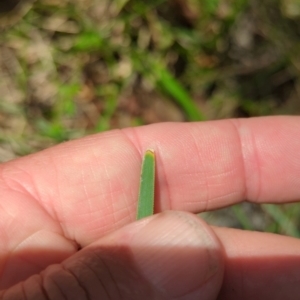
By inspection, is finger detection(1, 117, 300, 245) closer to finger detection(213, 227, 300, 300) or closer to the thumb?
finger detection(213, 227, 300, 300)

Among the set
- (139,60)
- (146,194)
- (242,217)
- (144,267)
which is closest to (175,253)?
(144,267)

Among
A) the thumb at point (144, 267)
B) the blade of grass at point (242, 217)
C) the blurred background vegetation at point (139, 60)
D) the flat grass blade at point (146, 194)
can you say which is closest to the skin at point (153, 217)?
the thumb at point (144, 267)

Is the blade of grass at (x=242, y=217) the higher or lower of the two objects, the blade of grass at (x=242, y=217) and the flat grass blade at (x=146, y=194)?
the lower

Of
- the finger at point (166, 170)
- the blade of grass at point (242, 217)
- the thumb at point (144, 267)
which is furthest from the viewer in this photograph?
the blade of grass at point (242, 217)

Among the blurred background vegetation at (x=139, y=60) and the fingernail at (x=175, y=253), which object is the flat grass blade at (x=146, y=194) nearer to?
the fingernail at (x=175, y=253)

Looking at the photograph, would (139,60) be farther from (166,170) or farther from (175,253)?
(175,253)

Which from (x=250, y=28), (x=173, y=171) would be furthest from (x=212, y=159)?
(x=250, y=28)

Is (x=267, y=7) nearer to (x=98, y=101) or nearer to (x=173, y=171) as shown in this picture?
(x=98, y=101)
